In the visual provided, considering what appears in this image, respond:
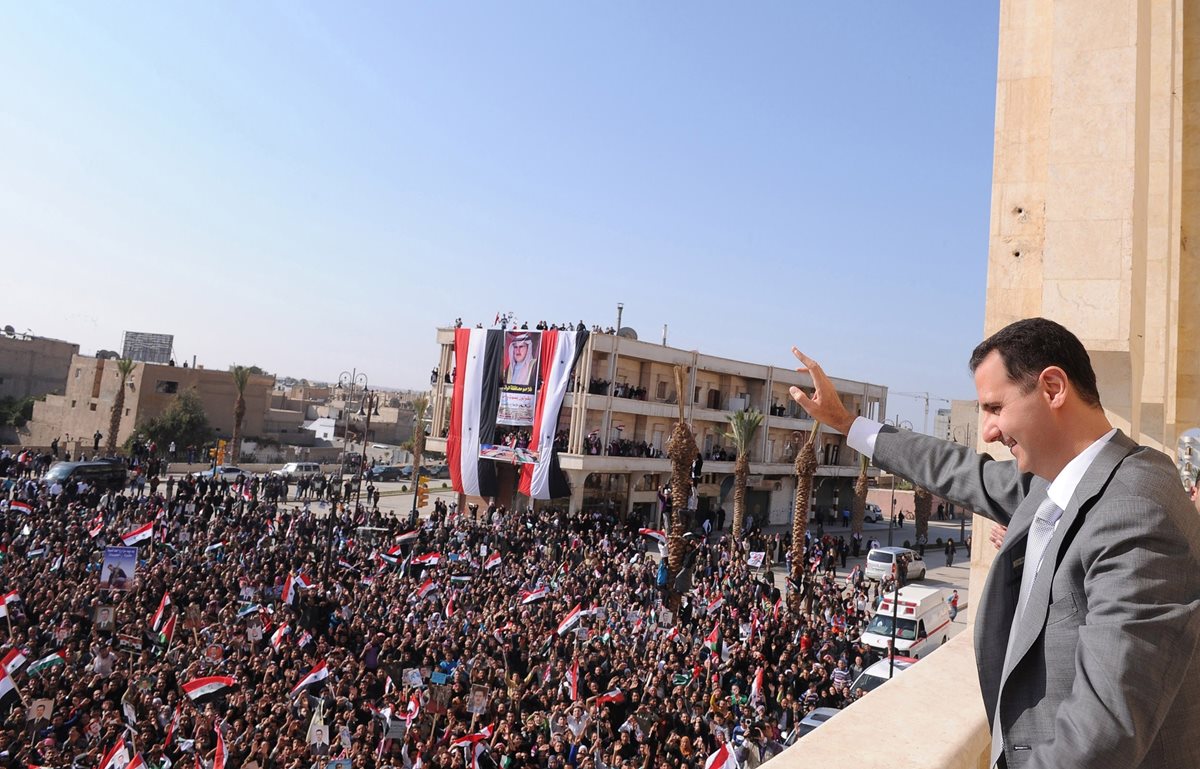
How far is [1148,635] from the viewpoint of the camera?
1.15m

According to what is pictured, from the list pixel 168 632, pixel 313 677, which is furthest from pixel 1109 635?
pixel 168 632

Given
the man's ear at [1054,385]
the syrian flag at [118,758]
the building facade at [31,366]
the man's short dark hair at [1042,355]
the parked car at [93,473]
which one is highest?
the building facade at [31,366]

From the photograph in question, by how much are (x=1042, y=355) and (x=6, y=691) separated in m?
13.2

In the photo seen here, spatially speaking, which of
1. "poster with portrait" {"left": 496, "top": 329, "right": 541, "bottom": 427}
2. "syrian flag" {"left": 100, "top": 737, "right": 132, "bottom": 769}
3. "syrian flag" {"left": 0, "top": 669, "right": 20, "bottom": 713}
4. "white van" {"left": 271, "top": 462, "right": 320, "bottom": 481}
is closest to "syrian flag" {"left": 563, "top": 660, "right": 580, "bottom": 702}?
"syrian flag" {"left": 100, "top": 737, "right": 132, "bottom": 769}

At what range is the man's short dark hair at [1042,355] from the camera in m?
1.54

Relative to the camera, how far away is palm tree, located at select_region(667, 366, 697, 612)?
22312mm

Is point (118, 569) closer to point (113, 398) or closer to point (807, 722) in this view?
point (807, 722)

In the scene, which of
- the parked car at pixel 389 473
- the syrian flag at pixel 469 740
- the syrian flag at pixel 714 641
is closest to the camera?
the syrian flag at pixel 469 740

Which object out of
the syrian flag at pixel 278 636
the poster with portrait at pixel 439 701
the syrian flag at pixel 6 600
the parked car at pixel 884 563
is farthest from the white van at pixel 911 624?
the syrian flag at pixel 6 600

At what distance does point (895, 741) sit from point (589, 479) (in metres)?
34.7

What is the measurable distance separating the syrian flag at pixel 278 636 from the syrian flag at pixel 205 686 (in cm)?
184

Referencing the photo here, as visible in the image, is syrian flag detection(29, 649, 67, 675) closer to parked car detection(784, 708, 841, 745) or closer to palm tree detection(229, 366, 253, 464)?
parked car detection(784, 708, 841, 745)

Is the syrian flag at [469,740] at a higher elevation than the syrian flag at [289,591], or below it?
below

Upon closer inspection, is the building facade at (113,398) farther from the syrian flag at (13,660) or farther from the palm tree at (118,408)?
the syrian flag at (13,660)
